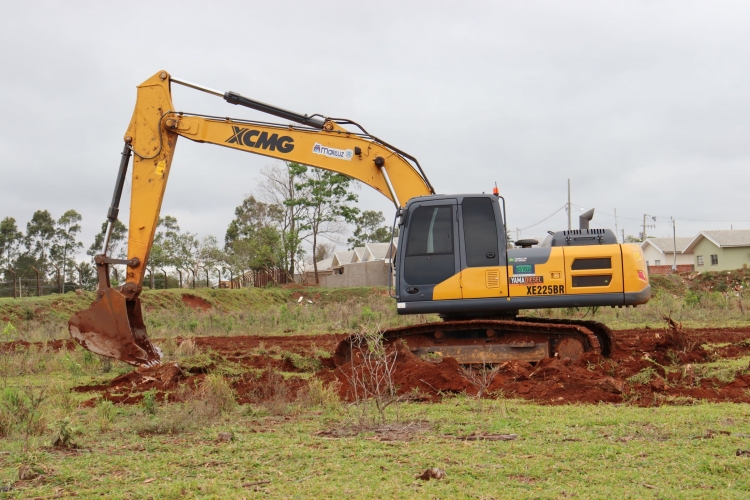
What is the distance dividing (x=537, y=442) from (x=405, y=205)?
6330 millimetres

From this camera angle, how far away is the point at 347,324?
21703 mm

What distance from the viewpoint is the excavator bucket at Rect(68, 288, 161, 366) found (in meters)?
11.6

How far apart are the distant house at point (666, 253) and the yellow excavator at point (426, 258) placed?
2716 inches

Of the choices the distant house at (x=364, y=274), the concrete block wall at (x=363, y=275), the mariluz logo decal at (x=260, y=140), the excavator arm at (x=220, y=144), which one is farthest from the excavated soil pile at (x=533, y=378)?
the concrete block wall at (x=363, y=275)

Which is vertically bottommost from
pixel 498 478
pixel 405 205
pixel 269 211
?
pixel 498 478

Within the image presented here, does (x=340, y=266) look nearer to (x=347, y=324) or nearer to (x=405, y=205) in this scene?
(x=347, y=324)

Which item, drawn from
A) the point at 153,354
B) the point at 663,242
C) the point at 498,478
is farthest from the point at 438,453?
the point at 663,242

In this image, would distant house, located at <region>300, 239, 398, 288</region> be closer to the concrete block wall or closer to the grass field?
the concrete block wall

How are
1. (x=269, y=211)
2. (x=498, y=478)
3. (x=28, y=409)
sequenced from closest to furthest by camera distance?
(x=498, y=478) → (x=28, y=409) → (x=269, y=211)

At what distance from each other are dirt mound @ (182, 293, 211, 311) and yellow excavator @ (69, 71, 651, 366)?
77.5 ft

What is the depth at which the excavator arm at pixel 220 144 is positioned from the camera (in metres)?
12.3

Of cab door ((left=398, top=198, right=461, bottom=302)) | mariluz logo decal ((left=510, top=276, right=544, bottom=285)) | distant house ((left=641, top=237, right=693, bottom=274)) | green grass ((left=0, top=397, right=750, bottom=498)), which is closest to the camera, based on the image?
green grass ((left=0, top=397, right=750, bottom=498))

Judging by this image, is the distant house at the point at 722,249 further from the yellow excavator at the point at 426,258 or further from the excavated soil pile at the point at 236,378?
the excavated soil pile at the point at 236,378

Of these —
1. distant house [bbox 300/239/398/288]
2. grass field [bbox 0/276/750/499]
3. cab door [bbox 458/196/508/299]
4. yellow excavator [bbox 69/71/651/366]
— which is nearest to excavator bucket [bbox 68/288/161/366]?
yellow excavator [bbox 69/71/651/366]
